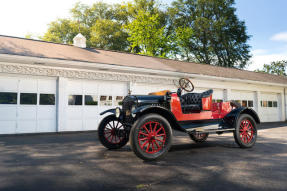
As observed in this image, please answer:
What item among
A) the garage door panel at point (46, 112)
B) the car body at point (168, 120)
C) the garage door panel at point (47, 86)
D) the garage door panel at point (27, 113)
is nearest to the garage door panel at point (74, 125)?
the garage door panel at point (46, 112)

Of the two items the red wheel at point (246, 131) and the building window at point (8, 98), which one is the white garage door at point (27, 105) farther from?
the red wheel at point (246, 131)

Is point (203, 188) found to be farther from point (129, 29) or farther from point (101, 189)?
point (129, 29)

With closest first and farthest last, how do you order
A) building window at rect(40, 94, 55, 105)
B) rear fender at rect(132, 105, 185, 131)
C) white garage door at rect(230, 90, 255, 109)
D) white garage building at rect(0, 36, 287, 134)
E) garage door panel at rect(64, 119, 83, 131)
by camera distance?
rear fender at rect(132, 105, 185, 131) < white garage building at rect(0, 36, 287, 134) < building window at rect(40, 94, 55, 105) < garage door panel at rect(64, 119, 83, 131) < white garage door at rect(230, 90, 255, 109)

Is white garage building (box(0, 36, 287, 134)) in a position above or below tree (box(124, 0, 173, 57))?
below

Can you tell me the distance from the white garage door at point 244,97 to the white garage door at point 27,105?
1200 cm

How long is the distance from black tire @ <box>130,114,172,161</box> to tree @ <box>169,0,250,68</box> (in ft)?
81.0

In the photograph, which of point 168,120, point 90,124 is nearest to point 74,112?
point 90,124

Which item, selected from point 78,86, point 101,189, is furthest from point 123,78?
point 101,189

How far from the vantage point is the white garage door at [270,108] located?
16453 mm

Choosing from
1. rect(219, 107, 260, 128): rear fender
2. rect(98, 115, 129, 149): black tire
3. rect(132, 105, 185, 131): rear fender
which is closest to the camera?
rect(132, 105, 185, 131): rear fender

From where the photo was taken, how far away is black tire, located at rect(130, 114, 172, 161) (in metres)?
3.54

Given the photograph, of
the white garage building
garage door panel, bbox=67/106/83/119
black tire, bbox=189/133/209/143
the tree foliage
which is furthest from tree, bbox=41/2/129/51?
black tire, bbox=189/133/209/143

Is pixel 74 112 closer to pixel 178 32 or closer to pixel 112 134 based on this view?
pixel 112 134

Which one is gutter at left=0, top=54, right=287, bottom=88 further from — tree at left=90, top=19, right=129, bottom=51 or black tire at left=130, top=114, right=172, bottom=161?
tree at left=90, top=19, right=129, bottom=51
